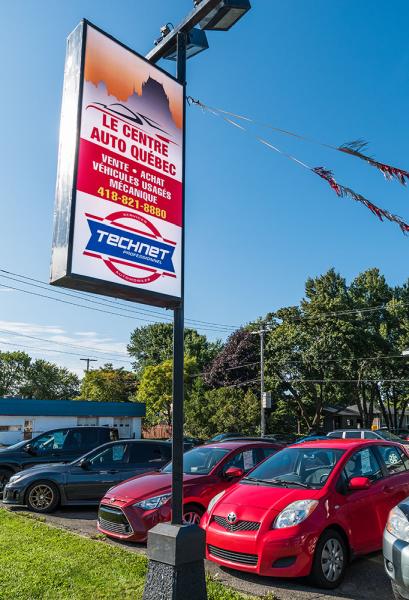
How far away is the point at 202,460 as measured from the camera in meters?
8.87

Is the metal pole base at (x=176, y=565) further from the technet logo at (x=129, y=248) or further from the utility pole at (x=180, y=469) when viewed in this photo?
the technet logo at (x=129, y=248)

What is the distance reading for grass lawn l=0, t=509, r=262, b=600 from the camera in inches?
209

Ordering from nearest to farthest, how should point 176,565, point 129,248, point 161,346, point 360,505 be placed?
point 176,565 → point 129,248 → point 360,505 → point 161,346

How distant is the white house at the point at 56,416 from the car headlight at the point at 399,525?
2921 cm

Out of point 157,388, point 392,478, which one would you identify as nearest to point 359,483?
point 392,478

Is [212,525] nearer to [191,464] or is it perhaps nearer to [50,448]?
[191,464]

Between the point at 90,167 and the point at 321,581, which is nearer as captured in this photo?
the point at 90,167

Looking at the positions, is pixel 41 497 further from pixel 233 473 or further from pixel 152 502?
pixel 233 473

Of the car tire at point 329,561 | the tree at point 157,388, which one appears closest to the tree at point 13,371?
the tree at point 157,388

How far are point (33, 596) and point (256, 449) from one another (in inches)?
185

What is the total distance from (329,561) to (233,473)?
2.64 meters

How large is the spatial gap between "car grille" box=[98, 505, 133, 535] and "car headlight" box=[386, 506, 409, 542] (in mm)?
3934

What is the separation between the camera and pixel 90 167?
4.45m

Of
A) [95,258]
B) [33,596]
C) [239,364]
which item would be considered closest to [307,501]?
[33,596]
